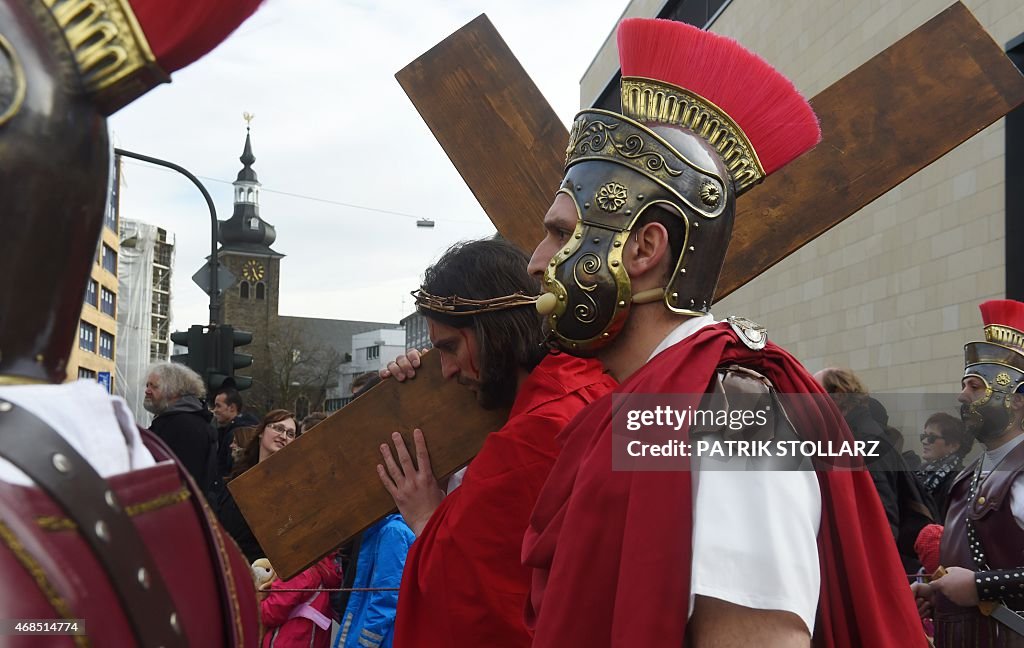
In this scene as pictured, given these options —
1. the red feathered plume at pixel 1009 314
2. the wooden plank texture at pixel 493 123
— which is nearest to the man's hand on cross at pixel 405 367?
the wooden plank texture at pixel 493 123

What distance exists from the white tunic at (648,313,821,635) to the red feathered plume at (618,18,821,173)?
32.9 inches

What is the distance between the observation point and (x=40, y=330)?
1.09m

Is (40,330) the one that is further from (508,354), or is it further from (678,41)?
(508,354)

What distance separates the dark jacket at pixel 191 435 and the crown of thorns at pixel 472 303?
10.5 ft

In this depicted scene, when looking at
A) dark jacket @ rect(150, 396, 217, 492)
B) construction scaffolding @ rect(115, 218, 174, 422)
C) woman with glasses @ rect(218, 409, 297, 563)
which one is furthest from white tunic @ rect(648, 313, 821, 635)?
construction scaffolding @ rect(115, 218, 174, 422)

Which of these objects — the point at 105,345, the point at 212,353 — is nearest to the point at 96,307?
the point at 105,345

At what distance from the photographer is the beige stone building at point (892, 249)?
480 inches

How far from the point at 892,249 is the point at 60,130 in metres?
14.9

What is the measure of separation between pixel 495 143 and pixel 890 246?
1265 centimetres

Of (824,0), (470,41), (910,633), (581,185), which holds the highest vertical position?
(824,0)

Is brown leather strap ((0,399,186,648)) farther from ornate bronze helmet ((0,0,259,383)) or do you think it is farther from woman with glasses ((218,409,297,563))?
woman with glasses ((218,409,297,563))

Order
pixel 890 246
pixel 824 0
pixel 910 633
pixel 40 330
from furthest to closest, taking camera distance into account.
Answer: pixel 824 0 → pixel 890 246 → pixel 910 633 → pixel 40 330

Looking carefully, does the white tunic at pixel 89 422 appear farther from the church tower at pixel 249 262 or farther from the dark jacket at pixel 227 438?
the church tower at pixel 249 262

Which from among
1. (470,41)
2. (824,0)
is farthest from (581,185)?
(824,0)
